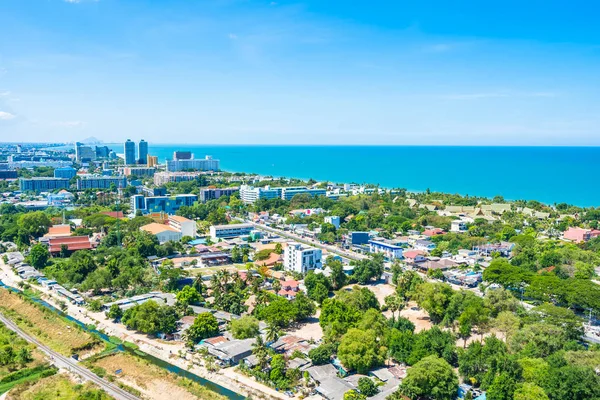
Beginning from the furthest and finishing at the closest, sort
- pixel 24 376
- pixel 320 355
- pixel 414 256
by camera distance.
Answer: pixel 414 256
pixel 320 355
pixel 24 376

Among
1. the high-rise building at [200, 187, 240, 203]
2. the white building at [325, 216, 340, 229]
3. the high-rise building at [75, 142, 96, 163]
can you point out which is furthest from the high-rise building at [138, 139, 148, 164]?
the white building at [325, 216, 340, 229]

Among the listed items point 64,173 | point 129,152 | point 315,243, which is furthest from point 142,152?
point 315,243

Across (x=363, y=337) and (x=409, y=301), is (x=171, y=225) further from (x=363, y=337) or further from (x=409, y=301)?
(x=363, y=337)

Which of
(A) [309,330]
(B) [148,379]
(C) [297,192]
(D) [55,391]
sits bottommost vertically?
(B) [148,379]

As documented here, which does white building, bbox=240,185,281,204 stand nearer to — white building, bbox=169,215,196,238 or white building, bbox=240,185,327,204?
white building, bbox=240,185,327,204

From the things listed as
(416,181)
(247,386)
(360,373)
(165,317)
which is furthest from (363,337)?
(416,181)

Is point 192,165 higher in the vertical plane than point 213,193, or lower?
higher

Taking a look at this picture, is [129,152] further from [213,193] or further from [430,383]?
[430,383]

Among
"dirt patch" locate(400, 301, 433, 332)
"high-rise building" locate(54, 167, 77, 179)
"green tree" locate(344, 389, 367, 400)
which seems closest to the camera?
"green tree" locate(344, 389, 367, 400)
